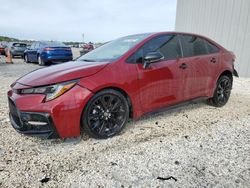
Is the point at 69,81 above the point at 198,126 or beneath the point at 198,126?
above

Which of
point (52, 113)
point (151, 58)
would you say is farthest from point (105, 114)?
point (151, 58)

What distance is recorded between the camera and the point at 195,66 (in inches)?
151

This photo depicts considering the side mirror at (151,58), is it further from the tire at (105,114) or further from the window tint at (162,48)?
the tire at (105,114)

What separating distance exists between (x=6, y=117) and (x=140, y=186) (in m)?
2.96

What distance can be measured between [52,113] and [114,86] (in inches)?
34.4

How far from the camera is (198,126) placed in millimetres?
3545

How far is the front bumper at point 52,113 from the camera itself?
2.55 meters

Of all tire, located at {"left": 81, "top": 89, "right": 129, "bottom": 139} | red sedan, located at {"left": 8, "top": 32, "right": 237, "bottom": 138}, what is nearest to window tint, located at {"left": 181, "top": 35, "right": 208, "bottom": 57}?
red sedan, located at {"left": 8, "top": 32, "right": 237, "bottom": 138}

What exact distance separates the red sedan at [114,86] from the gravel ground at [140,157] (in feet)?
0.92

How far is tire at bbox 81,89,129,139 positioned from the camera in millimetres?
2805

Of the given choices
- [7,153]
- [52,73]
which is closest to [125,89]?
[52,73]

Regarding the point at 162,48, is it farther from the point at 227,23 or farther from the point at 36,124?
the point at 227,23

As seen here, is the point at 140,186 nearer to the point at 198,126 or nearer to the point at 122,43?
the point at 198,126

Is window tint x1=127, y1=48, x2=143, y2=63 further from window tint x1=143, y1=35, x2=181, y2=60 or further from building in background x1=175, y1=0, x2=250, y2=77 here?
building in background x1=175, y1=0, x2=250, y2=77
